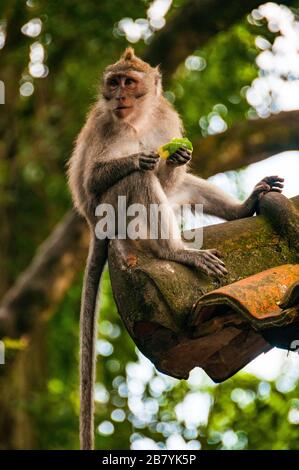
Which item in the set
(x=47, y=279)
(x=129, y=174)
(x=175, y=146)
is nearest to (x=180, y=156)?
(x=175, y=146)

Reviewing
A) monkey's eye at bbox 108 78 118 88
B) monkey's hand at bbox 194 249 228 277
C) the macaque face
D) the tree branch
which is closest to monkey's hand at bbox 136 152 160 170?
the macaque face

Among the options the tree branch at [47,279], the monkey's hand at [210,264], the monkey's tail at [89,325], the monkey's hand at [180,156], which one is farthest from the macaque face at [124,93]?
the tree branch at [47,279]

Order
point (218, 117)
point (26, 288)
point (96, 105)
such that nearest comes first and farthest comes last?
point (96, 105) → point (26, 288) → point (218, 117)

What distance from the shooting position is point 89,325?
303 inches

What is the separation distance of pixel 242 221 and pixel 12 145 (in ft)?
33.1

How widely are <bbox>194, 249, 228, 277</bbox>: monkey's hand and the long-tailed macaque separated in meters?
0.10

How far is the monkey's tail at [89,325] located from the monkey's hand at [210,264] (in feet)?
4.09

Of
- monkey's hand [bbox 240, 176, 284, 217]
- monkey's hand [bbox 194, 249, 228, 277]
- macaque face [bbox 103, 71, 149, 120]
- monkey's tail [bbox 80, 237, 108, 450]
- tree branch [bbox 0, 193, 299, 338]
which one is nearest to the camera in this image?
monkey's hand [bbox 194, 249, 228, 277]

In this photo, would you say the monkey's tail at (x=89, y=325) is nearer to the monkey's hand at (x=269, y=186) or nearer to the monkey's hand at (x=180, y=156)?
the monkey's hand at (x=180, y=156)

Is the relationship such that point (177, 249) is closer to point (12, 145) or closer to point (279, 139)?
point (279, 139)

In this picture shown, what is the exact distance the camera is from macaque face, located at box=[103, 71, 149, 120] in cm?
834

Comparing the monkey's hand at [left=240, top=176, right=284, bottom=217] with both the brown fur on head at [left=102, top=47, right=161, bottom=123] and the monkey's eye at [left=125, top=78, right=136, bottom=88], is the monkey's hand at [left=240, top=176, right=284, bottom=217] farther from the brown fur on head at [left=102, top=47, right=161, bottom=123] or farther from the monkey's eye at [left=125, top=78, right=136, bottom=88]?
the monkey's eye at [left=125, top=78, right=136, bottom=88]

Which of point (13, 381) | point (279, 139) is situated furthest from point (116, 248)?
point (13, 381)
